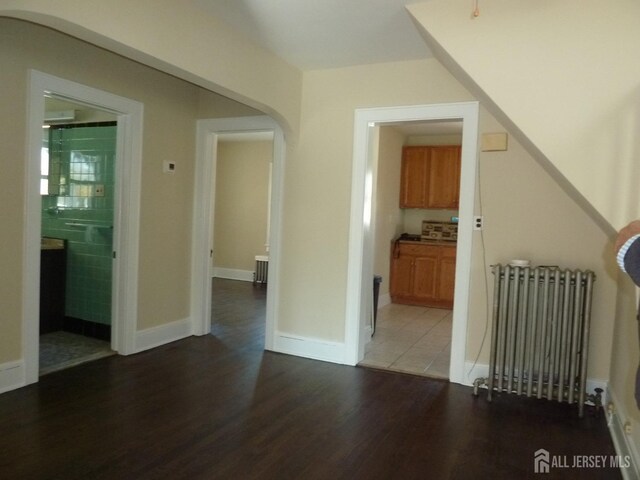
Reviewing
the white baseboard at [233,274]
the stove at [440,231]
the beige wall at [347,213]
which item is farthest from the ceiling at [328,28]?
the white baseboard at [233,274]

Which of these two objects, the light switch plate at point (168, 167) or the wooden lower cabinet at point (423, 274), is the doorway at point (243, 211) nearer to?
the wooden lower cabinet at point (423, 274)

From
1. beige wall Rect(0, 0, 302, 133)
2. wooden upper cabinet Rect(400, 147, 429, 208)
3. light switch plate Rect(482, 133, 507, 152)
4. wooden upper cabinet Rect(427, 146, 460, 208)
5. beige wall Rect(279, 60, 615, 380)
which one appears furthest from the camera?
wooden upper cabinet Rect(400, 147, 429, 208)

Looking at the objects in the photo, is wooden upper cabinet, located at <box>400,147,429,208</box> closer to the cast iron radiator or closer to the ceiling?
the ceiling

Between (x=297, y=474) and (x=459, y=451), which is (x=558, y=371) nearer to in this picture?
(x=459, y=451)

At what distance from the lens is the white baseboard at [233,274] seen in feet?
27.0

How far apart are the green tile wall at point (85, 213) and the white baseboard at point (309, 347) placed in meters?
1.59

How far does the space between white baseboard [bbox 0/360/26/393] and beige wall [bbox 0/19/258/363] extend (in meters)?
0.04

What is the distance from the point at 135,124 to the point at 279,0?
182 centimetres

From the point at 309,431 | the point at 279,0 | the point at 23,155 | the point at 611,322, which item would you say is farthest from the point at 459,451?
the point at 23,155

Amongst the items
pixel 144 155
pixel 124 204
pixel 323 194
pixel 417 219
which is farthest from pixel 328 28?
pixel 417 219

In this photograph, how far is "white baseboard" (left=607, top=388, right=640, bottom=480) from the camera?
7.27 feet

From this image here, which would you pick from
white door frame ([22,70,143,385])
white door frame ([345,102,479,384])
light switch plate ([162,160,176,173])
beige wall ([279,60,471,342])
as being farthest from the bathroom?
white door frame ([345,102,479,384])

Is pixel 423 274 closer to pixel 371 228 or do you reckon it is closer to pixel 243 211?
pixel 371 228

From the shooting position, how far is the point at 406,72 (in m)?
3.67
